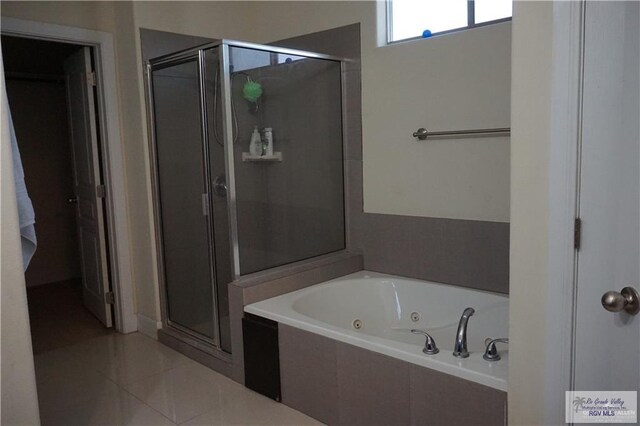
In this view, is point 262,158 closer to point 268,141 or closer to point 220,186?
point 268,141

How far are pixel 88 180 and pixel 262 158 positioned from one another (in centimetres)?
146

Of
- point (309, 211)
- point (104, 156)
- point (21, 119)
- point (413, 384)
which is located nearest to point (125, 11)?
point (104, 156)

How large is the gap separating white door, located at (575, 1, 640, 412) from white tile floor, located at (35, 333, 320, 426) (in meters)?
1.40

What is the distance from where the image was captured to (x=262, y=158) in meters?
3.06

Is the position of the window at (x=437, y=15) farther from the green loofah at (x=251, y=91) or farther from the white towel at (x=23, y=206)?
the white towel at (x=23, y=206)

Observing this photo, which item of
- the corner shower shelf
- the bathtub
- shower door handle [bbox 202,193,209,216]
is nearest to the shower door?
shower door handle [bbox 202,193,209,216]

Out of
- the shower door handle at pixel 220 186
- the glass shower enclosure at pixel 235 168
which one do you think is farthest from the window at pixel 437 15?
the shower door handle at pixel 220 186

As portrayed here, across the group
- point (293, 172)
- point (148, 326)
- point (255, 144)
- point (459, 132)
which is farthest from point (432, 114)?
point (148, 326)

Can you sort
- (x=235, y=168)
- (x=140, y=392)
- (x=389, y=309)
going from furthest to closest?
(x=389, y=309)
(x=235, y=168)
(x=140, y=392)

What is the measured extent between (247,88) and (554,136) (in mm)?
1944

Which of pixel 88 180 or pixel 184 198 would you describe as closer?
pixel 184 198

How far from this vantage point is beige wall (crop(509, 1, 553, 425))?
138cm

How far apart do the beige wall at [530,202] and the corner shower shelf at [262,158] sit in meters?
1.79

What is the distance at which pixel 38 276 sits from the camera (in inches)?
201
